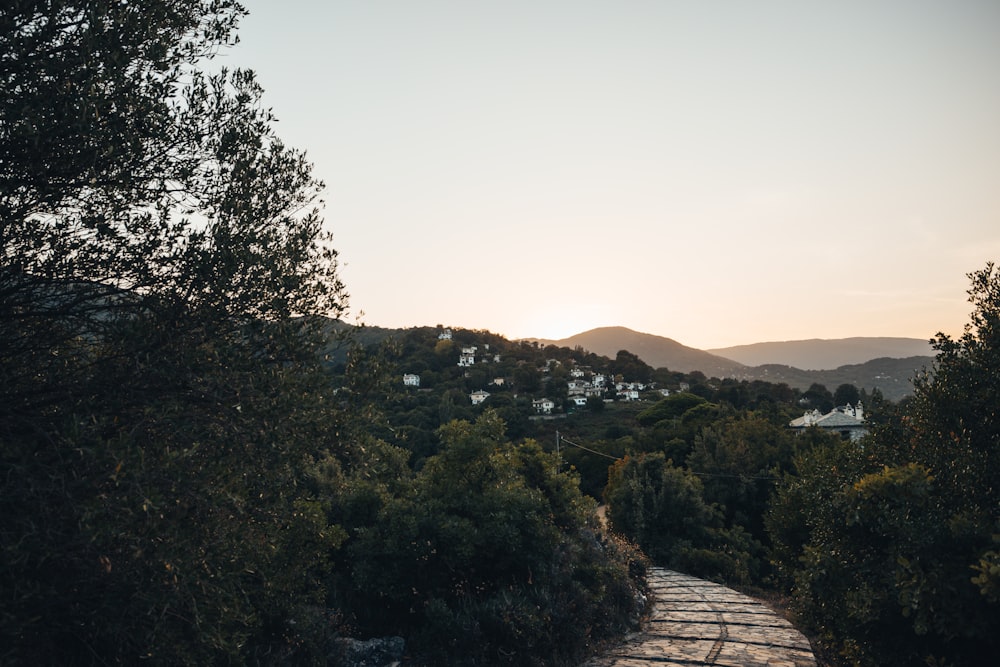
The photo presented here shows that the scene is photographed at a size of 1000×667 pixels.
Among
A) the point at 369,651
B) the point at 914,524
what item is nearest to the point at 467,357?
the point at 369,651

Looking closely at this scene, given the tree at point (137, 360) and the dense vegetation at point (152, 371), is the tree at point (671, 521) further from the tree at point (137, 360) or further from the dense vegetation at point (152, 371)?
the tree at point (137, 360)

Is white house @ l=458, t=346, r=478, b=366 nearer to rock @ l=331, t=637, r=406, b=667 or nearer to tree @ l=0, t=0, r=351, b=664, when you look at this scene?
rock @ l=331, t=637, r=406, b=667

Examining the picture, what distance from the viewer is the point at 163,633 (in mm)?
5852

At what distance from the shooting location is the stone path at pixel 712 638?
9.65m

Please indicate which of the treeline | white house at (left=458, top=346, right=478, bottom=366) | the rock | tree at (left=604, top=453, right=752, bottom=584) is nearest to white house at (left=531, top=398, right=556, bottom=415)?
white house at (left=458, top=346, right=478, bottom=366)

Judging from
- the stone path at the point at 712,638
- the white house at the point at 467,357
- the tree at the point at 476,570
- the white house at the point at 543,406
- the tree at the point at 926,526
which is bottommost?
the white house at the point at 543,406

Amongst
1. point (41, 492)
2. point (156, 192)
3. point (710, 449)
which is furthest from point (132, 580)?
point (710, 449)

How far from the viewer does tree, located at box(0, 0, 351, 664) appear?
5.55 metres

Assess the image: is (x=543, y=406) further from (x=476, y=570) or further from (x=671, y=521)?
(x=476, y=570)

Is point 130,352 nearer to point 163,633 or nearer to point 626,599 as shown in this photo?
point 163,633

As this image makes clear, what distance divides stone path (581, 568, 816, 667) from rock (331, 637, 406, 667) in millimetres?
3254

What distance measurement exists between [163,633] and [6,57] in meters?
6.33

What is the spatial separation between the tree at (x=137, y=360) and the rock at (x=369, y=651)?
2305mm

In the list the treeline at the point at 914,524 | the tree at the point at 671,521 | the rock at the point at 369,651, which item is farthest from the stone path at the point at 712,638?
the tree at the point at 671,521
